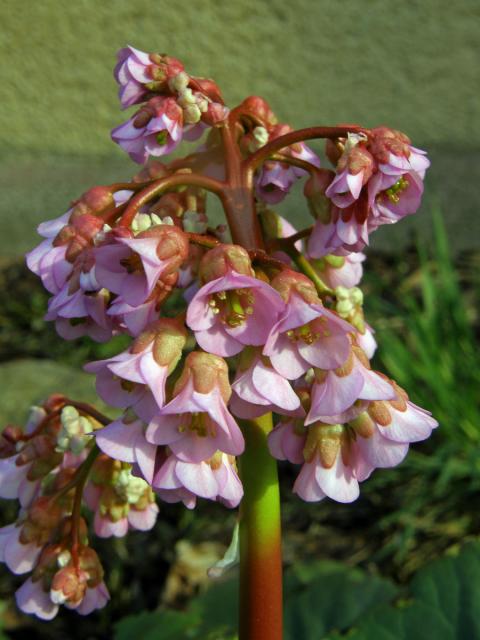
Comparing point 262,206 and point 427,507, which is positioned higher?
point 262,206

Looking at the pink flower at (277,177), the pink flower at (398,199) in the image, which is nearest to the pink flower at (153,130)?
the pink flower at (277,177)

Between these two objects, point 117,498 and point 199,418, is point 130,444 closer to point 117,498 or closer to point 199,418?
point 199,418

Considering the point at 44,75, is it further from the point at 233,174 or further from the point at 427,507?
the point at 233,174

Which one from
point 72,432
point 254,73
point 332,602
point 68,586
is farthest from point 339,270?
point 254,73

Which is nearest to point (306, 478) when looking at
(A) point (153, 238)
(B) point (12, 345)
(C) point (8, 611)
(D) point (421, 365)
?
(A) point (153, 238)

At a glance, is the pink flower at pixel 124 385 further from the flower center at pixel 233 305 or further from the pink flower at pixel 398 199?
the pink flower at pixel 398 199

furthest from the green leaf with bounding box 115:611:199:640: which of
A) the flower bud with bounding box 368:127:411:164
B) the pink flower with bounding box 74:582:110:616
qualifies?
the flower bud with bounding box 368:127:411:164
